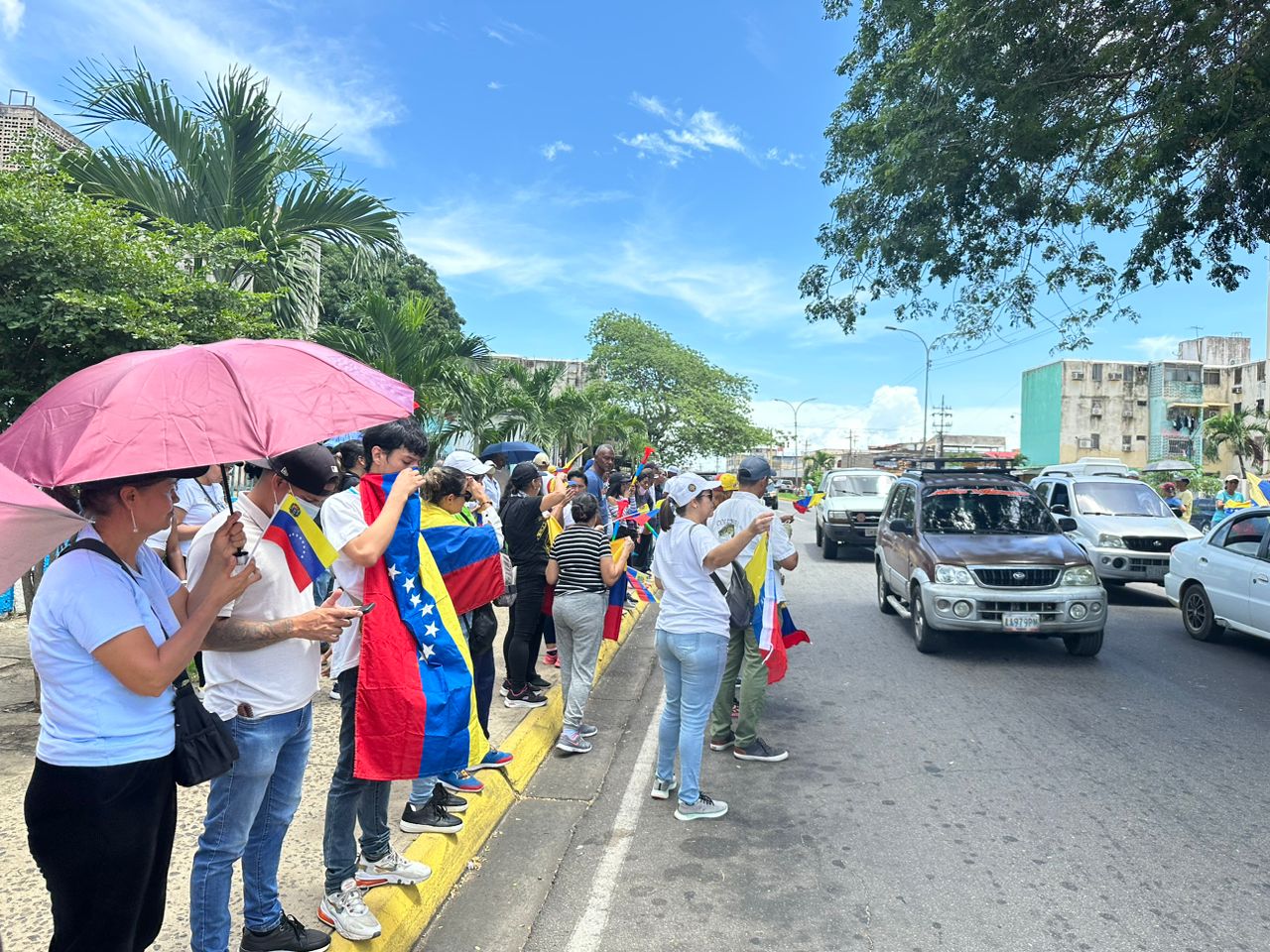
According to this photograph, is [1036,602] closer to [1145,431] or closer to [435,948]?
[435,948]

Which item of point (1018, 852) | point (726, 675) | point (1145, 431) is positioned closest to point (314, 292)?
point (726, 675)

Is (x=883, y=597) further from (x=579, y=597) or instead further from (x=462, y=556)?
(x=462, y=556)

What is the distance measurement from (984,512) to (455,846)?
7207 mm

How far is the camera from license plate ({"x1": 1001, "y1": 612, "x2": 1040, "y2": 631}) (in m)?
7.79

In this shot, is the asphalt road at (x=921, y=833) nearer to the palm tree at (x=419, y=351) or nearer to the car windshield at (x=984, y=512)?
the car windshield at (x=984, y=512)

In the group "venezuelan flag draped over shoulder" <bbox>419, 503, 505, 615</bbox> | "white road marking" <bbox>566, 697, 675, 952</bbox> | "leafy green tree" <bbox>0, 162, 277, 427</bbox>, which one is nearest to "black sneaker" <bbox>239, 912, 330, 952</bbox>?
"white road marking" <bbox>566, 697, 675, 952</bbox>

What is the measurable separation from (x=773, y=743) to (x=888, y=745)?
78 centimetres

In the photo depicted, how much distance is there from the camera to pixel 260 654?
2.76 m

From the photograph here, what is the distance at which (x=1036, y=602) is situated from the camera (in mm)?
7820

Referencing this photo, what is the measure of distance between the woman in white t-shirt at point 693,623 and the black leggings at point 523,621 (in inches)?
72.4

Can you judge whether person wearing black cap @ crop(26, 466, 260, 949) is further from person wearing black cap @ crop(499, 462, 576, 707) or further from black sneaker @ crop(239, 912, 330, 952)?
person wearing black cap @ crop(499, 462, 576, 707)

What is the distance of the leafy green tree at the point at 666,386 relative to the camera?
4091 cm

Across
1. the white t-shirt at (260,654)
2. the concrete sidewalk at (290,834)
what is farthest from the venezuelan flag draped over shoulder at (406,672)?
the concrete sidewalk at (290,834)

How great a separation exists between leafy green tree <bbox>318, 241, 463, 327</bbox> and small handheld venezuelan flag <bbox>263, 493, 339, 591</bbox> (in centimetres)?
600
